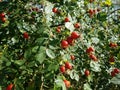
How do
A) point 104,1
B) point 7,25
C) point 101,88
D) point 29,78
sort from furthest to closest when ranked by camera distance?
1. point 104,1
2. point 101,88
3. point 7,25
4. point 29,78

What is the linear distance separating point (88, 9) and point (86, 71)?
652mm

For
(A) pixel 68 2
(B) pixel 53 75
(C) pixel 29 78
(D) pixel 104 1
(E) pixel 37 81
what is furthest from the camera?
(D) pixel 104 1

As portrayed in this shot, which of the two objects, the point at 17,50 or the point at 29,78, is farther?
the point at 17,50

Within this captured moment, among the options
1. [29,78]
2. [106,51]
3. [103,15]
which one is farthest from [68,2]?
[106,51]

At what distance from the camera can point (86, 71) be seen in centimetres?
219

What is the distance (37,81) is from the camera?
1729 mm

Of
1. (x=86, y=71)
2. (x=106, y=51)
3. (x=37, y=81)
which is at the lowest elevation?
(x=106, y=51)

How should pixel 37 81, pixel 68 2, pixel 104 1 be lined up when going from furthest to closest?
pixel 104 1
pixel 68 2
pixel 37 81

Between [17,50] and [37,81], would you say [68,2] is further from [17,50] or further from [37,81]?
[37,81]

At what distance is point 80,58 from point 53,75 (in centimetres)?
71

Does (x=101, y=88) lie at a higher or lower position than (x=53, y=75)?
lower

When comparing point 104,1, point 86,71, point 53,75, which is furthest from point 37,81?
point 104,1

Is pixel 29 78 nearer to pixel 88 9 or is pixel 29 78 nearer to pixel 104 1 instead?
pixel 88 9

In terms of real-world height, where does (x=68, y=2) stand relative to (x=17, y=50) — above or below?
above
